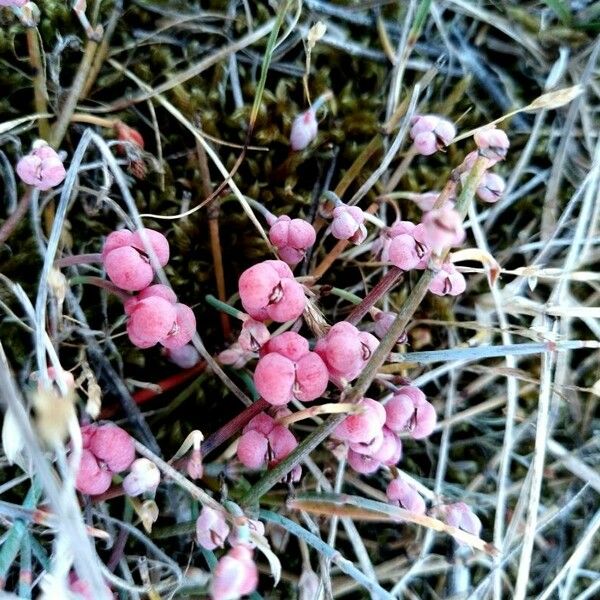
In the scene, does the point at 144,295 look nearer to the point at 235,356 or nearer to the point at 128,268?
the point at 128,268

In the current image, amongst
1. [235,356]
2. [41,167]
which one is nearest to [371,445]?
[235,356]

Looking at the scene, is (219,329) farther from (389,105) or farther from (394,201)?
(389,105)

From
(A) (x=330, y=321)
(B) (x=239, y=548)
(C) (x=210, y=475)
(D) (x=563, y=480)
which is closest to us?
(B) (x=239, y=548)

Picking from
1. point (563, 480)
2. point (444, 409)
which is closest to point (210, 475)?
point (444, 409)

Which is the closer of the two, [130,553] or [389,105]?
[130,553]

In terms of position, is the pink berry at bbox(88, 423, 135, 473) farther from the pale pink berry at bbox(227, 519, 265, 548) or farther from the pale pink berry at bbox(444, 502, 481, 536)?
the pale pink berry at bbox(444, 502, 481, 536)

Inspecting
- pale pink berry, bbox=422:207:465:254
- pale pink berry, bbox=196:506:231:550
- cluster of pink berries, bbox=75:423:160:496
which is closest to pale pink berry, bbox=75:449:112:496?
cluster of pink berries, bbox=75:423:160:496
